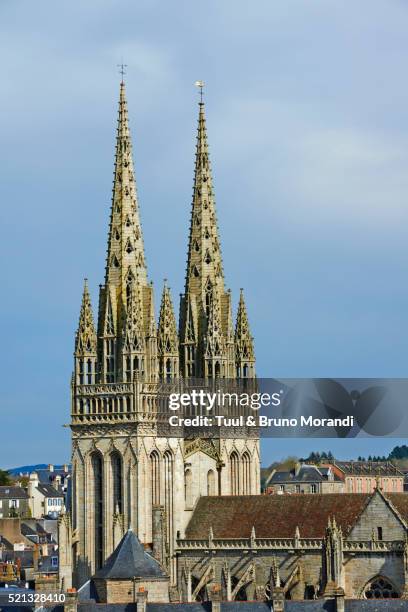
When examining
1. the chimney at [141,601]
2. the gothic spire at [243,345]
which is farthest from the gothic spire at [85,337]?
the chimney at [141,601]

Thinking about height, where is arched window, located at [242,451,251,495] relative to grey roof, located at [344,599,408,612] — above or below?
above

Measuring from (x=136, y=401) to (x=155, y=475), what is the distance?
4254mm

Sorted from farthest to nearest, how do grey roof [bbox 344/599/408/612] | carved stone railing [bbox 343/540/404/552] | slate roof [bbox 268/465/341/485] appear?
slate roof [bbox 268/465/341/485]
carved stone railing [bbox 343/540/404/552]
grey roof [bbox 344/599/408/612]

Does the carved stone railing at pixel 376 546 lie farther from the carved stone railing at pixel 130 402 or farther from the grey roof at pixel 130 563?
the carved stone railing at pixel 130 402

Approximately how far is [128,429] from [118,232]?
10.9 metres

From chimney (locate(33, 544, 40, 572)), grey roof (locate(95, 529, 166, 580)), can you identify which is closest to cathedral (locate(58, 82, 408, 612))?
grey roof (locate(95, 529, 166, 580))

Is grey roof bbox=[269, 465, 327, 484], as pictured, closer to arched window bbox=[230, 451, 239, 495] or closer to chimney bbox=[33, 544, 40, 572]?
chimney bbox=[33, 544, 40, 572]

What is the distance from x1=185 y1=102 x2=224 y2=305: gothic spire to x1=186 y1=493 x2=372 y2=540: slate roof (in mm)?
12179

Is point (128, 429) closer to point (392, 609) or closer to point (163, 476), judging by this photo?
point (163, 476)

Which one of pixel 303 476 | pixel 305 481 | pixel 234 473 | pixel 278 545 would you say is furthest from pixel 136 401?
pixel 303 476

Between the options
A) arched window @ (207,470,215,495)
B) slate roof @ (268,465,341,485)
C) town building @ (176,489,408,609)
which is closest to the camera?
town building @ (176,489,408,609)

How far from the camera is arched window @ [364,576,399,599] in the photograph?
356ft

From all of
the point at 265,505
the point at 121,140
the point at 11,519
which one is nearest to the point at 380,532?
the point at 265,505

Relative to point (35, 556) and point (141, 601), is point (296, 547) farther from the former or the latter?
point (35, 556)
